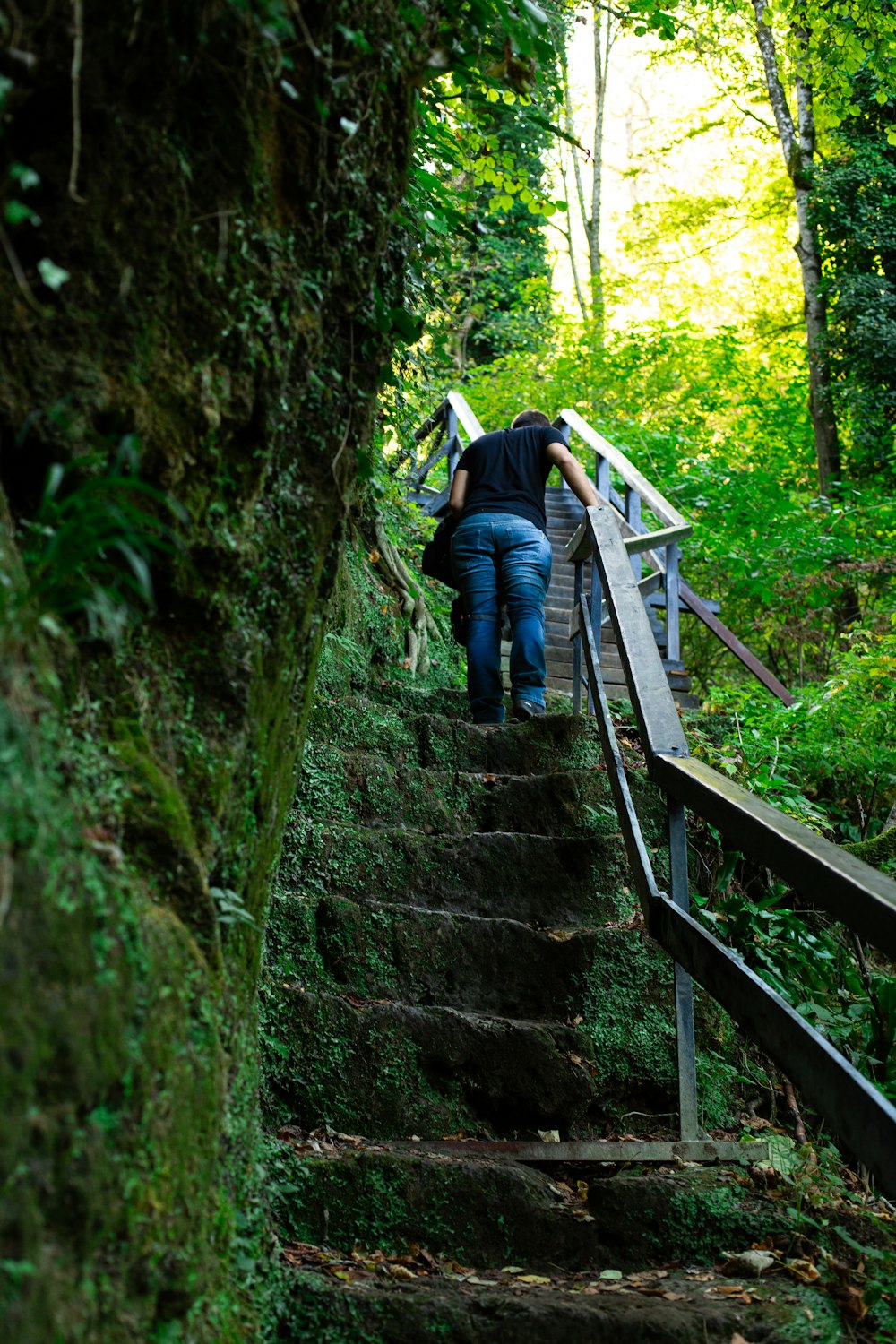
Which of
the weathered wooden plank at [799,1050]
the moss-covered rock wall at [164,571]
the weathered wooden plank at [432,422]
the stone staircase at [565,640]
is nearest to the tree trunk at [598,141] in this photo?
the weathered wooden plank at [432,422]

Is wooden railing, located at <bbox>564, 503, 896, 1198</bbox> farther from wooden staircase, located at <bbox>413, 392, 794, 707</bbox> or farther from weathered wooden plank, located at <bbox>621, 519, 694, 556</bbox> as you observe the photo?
wooden staircase, located at <bbox>413, 392, 794, 707</bbox>

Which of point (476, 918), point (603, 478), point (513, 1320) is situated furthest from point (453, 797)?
point (603, 478)

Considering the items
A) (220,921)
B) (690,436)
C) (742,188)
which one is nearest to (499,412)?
(690,436)

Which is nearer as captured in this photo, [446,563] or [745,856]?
[745,856]

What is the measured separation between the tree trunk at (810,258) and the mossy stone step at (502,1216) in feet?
35.3

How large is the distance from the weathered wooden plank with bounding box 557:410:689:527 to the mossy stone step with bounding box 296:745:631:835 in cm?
214

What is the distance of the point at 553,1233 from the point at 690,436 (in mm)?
11763

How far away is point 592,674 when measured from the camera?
13.5 feet

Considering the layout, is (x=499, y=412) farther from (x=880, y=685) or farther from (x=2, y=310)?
(x=2, y=310)

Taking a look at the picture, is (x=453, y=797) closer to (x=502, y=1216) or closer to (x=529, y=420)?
(x=502, y=1216)

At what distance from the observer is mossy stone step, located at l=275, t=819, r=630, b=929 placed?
3.49 meters

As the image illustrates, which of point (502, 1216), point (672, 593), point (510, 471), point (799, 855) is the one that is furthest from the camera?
point (672, 593)

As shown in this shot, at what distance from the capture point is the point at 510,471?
17.3 ft

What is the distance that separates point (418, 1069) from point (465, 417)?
7.03m
